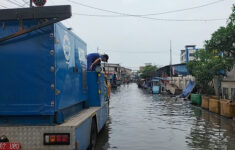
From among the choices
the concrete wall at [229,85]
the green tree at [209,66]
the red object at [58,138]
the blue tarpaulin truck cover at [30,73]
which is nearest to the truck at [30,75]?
the blue tarpaulin truck cover at [30,73]

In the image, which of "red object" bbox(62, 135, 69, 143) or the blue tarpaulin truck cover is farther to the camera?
the blue tarpaulin truck cover

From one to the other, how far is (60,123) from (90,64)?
469 cm

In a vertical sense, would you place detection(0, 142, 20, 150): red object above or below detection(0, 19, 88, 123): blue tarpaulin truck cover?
below

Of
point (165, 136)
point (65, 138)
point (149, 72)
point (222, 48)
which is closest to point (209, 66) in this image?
point (222, 48)

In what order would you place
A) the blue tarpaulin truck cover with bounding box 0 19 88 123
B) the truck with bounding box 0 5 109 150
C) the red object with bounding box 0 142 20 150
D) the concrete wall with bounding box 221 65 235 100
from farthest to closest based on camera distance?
the concrete wall with bounding box 221 65 235 100
the blue tarpaulin truck cover with bounding box 0 19 88 123
the truck with bounding box 0 5 109 150
the red object with bounding box 0 142 20 150

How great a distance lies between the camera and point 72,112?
6371 mm

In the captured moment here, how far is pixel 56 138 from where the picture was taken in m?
4.56

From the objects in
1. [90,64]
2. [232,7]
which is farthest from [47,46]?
[232,7]

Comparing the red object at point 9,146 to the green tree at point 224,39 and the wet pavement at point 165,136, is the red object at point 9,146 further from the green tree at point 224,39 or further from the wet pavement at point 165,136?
the green tree at point 224,39

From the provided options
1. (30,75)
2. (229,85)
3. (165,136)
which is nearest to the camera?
(30,75)

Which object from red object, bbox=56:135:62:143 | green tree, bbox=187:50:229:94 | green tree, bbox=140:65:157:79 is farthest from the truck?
green tree, bbox=140:65:157:79

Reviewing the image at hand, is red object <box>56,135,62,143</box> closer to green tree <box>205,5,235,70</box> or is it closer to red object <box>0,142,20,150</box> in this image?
red object <box>0,142,20,150</box>

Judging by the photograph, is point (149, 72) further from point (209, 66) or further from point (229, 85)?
point (209, 66)

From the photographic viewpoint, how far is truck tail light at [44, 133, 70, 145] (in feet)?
14.9
